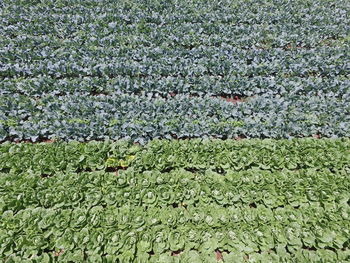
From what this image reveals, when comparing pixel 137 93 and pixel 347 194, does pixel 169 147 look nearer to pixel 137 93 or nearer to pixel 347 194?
pixel 137 93

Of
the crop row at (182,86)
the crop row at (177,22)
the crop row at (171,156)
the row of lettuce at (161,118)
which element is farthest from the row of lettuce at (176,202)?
the crop row at (177,22)

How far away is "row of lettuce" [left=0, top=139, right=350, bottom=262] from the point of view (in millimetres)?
3246

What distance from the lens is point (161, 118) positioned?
5277mm

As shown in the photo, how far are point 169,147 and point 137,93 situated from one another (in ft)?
7.74

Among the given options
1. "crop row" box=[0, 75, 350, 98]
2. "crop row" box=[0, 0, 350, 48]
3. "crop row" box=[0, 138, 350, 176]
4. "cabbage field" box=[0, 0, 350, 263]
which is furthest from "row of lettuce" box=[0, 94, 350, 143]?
"crop row" box=[0, 0, 350, 48]

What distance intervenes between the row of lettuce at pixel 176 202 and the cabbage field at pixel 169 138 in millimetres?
18

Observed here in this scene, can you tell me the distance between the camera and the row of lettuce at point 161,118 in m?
5.05

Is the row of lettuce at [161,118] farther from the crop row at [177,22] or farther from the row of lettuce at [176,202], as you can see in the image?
the crop row at [177,22]

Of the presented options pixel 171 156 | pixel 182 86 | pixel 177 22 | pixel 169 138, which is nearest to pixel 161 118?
pixel 169 138

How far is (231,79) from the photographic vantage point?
650 cm

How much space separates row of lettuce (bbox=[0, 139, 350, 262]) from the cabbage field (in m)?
0.02

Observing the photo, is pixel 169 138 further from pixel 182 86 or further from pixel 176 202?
pixel 182 86

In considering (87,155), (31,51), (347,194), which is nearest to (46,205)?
(87,155)

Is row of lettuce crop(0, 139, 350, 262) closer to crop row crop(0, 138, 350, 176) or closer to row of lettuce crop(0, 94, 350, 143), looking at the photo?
crop row crop(0, 138, 350, 176)
